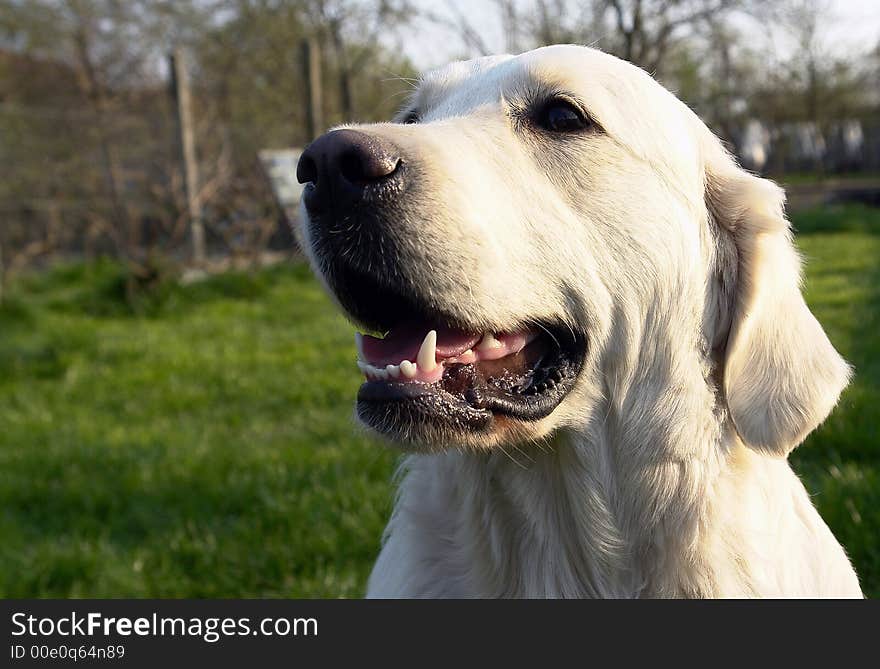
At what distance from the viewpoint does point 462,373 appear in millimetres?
1885

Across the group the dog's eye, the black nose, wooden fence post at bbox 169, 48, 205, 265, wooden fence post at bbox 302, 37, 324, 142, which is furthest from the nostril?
wooden fence post at bbox 302, 37, 324, 142

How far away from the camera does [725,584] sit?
79.2 inches

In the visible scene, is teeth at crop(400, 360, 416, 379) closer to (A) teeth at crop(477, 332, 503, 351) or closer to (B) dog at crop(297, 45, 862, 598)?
(B) dog at crop(297, 45, 862, 598)

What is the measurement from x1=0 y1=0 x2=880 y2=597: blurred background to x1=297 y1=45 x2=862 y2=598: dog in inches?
14.5

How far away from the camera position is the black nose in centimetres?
168

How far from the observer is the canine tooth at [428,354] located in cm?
179

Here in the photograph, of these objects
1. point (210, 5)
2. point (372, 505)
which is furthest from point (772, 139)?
point (372, 505)

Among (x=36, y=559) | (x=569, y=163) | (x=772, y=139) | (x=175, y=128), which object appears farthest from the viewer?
(x=772, y=139)

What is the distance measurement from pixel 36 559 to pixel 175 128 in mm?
7061

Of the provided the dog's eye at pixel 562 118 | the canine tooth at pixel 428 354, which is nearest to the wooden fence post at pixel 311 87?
the dog's eye at pixel 562 118

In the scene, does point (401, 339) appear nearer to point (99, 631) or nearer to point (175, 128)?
point (99, 631)

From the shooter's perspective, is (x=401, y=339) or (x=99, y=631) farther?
(x=99, y=631)

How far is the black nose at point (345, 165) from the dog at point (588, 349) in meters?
0.01

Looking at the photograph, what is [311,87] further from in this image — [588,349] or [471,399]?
[471,399]
